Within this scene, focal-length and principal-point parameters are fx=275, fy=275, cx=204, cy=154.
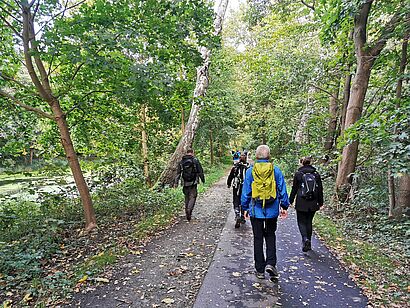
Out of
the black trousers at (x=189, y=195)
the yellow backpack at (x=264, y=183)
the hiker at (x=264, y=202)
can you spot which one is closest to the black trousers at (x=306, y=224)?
the hiker at (x=264, y=202)

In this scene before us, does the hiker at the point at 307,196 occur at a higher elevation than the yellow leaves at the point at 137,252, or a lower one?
higher

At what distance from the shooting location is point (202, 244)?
5980 millimetres

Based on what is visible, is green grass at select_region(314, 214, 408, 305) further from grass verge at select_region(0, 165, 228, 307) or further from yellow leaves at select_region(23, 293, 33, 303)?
yellow leaves at select_region(23, 293, 33, 303)

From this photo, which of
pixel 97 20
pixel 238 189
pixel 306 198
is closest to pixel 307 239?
pixel 306 198

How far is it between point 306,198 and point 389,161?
5.25ft

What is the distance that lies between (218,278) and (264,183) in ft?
5.46

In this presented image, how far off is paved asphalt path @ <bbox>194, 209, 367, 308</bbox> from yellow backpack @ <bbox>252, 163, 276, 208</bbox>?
4.05 feet

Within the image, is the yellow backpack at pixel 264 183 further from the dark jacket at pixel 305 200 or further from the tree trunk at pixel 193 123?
the tree trunk at pixel 193 123

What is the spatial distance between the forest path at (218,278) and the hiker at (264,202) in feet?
1.14

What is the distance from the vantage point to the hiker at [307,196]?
5.47 m

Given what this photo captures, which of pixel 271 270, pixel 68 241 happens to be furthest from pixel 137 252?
pixel 271 270

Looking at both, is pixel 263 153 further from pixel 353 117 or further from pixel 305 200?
pixel 353 117

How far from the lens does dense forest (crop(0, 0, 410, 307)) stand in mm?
5242

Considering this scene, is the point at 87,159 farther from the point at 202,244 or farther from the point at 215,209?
the point at 202,244
